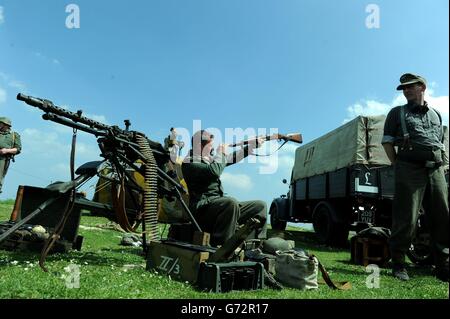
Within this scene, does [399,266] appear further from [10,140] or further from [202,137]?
[10,140]

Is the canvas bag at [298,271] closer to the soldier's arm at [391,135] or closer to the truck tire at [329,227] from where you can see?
the soldier's arm at [391,135]

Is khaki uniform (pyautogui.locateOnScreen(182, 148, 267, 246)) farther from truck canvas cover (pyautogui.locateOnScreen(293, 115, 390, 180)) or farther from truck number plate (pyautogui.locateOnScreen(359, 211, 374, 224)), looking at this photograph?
truck canvas cover (pyautogui.locateOnScreen(293, 115, 390, 180))

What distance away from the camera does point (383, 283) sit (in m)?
4.98

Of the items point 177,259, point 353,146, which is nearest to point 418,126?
point 177,259

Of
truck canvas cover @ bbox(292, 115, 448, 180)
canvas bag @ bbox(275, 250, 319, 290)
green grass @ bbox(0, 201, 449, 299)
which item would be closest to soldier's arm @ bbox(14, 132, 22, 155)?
green grass @ bbox(0, 201, 449, 299)

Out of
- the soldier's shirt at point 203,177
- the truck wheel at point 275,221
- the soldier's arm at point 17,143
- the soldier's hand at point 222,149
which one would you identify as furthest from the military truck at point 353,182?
the soldier's arm at point 17,143

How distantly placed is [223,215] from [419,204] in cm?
250

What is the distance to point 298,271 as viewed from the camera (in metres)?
4.20

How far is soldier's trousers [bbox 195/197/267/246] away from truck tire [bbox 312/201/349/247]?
17.7 feet

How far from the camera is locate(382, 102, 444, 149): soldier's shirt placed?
5.08m
